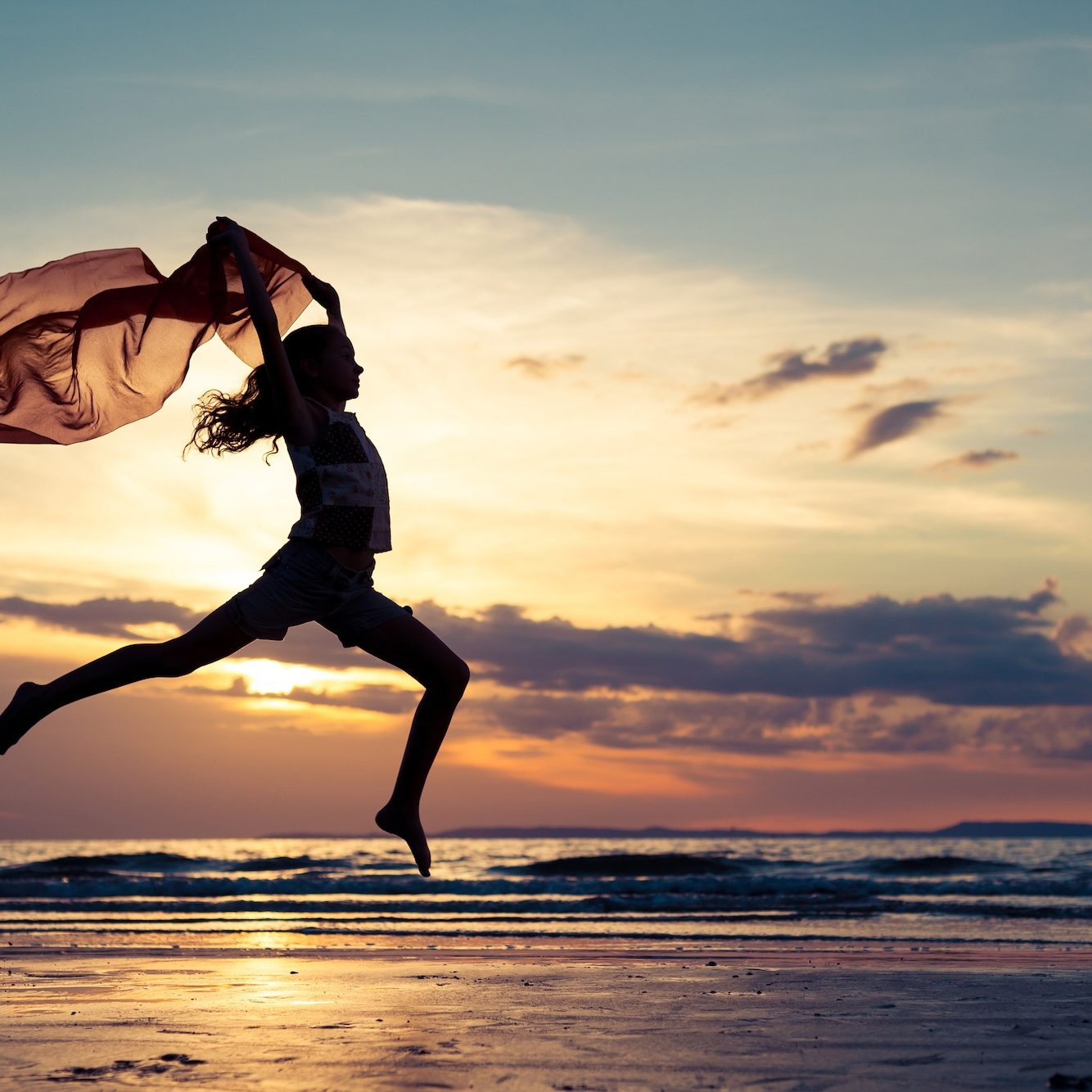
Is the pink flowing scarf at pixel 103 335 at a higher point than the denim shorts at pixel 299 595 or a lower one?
higher

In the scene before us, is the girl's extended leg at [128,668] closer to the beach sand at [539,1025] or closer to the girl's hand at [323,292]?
the beach sand at [539,1025]

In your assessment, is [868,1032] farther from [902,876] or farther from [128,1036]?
[902,876]

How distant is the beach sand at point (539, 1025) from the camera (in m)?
3.85

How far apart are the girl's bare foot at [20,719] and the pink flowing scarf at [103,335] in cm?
151

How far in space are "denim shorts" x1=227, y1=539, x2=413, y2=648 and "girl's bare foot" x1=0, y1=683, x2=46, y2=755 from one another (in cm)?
109

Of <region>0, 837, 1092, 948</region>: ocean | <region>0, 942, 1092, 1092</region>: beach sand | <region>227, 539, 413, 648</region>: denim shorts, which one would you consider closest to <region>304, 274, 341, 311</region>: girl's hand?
<region>227, 539, 413, 648</region>: denim shorts

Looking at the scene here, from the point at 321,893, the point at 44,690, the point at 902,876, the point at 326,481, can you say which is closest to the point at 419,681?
the point at 326,481

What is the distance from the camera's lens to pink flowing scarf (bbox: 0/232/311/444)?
6.82 meters

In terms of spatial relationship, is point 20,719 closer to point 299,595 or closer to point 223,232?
point 299,595

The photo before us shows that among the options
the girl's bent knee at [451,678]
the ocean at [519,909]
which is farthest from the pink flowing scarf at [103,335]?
the ocean at [519,909]

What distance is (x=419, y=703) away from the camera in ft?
20.4

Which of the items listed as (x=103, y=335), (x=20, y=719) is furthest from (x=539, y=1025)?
(x=103, y=335)

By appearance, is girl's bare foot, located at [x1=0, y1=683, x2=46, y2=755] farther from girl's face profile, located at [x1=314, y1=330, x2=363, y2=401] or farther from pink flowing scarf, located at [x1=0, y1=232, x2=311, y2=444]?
girl's face profile, located at [x1=314, y1=330, x2=363, y2=401]

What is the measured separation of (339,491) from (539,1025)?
92.7 inches
